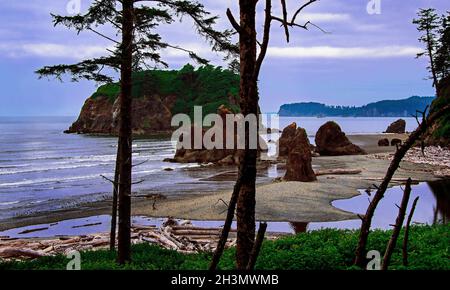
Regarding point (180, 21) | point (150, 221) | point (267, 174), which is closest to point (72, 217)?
point (150, 221)

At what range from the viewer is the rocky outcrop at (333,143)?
57.0 meters

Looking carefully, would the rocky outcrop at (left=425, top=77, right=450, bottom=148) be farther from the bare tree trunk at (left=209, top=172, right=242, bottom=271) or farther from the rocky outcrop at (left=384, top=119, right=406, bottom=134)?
the rocky outcrop at (left=384, top=119, right=406, bottom=134)

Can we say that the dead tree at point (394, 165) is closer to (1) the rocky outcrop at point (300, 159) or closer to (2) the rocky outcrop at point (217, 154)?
(1) the rocky outcrop at point (300, 159)

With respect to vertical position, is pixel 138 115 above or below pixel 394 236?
above

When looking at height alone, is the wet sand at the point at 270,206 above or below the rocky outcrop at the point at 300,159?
below

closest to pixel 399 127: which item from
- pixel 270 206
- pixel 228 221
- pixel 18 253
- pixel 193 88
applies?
pixel 193 88

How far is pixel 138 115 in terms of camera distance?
137 m

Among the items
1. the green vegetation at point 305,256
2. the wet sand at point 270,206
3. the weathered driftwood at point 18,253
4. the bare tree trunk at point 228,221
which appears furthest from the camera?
the wet sand at point 270,206

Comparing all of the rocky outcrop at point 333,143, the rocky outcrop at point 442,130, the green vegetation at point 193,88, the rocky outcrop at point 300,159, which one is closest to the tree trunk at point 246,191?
the rocky outcrop at point 300,159

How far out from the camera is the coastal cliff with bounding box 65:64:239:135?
132250mm

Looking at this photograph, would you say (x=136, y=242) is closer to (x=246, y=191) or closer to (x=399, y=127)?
(x=246, y=191)

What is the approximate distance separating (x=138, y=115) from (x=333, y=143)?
Result: 88.2 metres

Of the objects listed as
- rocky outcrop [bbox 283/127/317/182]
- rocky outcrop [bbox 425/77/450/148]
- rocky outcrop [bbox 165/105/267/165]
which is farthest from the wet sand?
rocky outcrop [bbox 425/77/450/148]
